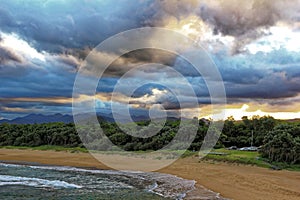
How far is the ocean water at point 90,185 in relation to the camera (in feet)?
58.0

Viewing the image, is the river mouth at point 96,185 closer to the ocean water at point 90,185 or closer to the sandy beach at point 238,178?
the ocean water at point 90,185

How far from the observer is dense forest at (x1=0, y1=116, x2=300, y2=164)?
2848cm

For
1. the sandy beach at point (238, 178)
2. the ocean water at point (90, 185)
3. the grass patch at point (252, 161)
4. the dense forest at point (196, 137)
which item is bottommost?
the ocean water at point (90, 185)

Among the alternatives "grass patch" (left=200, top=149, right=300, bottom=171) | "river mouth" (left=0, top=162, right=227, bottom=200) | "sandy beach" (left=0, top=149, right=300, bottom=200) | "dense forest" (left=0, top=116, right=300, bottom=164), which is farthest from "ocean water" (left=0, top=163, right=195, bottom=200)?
"dense forest" (left=0, top=116, right=300, bottom=164)

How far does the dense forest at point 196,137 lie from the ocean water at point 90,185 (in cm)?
1002

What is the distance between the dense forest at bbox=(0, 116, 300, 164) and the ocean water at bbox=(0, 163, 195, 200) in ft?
32.9

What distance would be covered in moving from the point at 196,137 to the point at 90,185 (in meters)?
22.7

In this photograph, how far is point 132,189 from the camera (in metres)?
19.4

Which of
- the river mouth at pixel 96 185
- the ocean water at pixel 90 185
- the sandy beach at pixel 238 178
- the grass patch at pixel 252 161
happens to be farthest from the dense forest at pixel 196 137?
the ocean water at pixel 90 185

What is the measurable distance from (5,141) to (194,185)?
4817 centimetres

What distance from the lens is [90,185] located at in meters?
20.9

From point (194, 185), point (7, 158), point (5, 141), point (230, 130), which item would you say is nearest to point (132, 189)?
point (194, 185)

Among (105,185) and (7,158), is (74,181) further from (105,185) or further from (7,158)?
(7,158)

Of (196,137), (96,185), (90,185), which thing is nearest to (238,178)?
(96,185)
